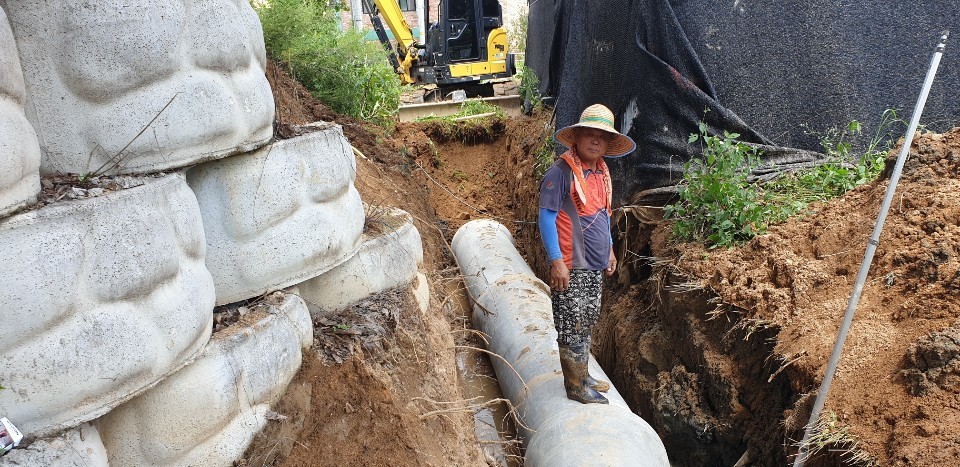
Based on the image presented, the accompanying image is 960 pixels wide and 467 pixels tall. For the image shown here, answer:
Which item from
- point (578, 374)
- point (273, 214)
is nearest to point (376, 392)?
point (273, 214)

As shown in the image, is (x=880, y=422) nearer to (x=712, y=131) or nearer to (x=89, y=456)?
(x=712, y=131)

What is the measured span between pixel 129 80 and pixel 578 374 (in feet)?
9.17

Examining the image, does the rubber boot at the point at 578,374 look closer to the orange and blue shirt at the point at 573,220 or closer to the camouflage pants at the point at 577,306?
the camouflage pants at the point at 577,306

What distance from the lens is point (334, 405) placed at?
2.95 meters

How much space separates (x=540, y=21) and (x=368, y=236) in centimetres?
741

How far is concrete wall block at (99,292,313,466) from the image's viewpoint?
7.41ft

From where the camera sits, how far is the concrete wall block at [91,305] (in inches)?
72.5

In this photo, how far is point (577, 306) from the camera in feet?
12.4

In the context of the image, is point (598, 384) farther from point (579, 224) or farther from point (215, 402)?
point (215, 402)

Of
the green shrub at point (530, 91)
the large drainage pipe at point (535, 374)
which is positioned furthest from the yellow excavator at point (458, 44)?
the large drainage pipe at point (535, 374)

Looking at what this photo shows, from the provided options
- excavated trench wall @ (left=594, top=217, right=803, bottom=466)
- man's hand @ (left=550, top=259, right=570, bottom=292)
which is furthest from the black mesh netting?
man's hand @ (left=550, top=259, right=570, bottom=292)

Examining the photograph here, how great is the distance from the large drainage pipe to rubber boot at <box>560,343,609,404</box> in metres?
0.06

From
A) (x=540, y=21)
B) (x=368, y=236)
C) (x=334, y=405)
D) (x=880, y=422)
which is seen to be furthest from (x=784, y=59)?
(x=540, y=21)

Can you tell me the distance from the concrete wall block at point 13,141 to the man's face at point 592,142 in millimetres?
2493
